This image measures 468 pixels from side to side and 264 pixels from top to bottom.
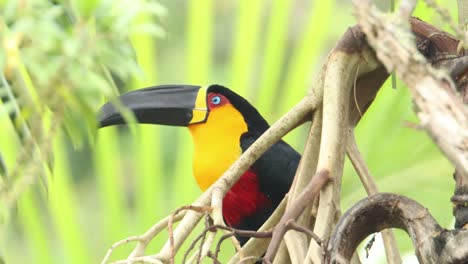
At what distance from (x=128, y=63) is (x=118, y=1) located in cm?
5

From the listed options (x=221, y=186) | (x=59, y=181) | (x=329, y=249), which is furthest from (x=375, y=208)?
(x=59, y=181)

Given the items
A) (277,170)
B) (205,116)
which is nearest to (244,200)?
(277,170)

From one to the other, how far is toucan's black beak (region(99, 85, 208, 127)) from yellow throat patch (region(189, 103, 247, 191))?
0.03 meters

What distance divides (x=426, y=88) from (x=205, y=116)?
149cm

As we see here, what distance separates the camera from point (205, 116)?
6.93 feet

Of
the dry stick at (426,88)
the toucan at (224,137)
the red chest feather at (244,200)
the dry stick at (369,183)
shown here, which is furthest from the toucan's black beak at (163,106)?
the dry stick at (426,88)

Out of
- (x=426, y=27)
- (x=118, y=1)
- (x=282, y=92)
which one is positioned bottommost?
(x=282, y=92)

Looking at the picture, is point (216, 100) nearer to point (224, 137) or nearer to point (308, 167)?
point (224, 137)

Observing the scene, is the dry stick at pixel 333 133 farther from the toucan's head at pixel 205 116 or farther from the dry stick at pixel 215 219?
the toucan's head at pixel 205 116

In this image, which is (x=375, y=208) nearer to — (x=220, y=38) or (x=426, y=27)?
(x=426, y=27)

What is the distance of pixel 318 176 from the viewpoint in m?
0.96

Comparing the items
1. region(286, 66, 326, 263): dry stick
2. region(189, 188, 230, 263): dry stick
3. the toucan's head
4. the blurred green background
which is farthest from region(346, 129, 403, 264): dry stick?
the toucan's head

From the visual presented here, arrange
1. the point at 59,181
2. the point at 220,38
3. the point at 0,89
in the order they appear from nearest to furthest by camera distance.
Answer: the point at 0,89, the point at 59,181, the point at 220,38

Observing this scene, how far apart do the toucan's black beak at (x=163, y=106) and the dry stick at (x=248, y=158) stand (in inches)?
30.9
